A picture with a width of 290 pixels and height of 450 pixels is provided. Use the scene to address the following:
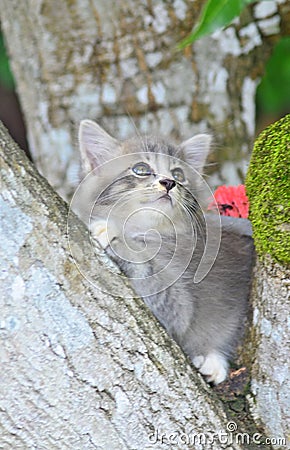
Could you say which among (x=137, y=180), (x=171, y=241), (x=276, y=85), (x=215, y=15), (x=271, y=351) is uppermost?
(x=215, y=15)

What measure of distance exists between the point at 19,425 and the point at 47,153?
1502 millimetres

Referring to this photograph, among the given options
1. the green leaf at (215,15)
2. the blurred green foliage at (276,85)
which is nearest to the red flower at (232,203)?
the green leaf at (215,15)

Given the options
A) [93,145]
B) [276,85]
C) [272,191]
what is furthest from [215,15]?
[276,85]

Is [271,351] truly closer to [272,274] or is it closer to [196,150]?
[272,274]

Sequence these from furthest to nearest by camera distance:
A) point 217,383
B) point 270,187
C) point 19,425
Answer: point 217,383
point 270,187
point 19,425

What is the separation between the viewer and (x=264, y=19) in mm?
2361

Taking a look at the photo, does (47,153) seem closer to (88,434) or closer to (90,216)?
(90,216)

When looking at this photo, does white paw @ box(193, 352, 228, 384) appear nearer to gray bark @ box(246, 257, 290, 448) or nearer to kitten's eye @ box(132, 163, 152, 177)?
gray bark @ box(246, 257, 290, 448)

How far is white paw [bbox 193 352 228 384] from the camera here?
1.43m

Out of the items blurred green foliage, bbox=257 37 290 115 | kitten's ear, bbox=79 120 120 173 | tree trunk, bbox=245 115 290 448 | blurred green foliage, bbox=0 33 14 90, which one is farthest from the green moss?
blurred green foliage, bbox=0 33 14 90

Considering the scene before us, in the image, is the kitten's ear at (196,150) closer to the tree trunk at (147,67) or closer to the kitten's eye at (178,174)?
the kitten's eye at (178,174)

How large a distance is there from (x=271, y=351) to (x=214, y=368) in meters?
0.21

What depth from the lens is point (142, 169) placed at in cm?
158

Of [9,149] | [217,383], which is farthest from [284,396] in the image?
[9,149]
